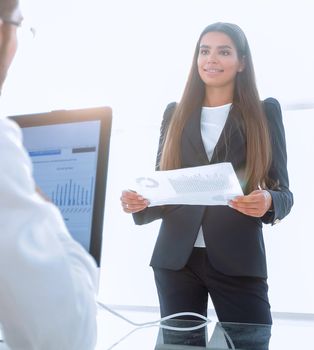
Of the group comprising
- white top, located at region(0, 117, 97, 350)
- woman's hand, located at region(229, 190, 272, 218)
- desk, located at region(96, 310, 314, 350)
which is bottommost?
desk, located at region(96, 310, 314, 350)

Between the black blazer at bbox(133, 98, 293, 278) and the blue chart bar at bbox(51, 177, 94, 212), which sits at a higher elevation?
the blue chart bar at bbox(51, 177, 94, 212)

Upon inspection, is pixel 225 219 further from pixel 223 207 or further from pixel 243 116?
pixel 243 116

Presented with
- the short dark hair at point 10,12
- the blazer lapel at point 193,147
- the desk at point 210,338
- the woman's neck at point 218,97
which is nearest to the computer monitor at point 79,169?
the desk at point 210,338

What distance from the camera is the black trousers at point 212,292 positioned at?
1442 millimetres

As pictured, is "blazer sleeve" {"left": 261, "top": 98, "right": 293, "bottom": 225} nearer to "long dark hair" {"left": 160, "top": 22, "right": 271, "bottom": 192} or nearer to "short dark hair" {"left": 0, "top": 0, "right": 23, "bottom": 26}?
"long dark hair" {"left": 160, "top": 22, "right": 271, "bottom": 192}

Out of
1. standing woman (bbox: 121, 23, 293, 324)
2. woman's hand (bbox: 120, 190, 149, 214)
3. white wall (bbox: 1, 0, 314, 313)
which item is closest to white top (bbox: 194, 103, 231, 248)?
standing woman (bbox: 121, 23, 293, 324)

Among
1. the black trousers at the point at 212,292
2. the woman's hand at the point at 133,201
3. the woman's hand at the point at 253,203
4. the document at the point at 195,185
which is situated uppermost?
the document at the point at 195,185

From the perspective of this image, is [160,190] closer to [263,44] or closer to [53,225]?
[53,225]

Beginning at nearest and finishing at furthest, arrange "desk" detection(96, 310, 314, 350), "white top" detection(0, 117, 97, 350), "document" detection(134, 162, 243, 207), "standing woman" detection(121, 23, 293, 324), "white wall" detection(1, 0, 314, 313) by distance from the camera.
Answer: "white top" detection(0, 117, 97, 350), "desk" detection(96, 310, 314, 350), "document" detection(134, 162, 243, 207), "standing woman" detection(121, 23, 293, 324), "white wall" detection(1, 0, 314, 313)

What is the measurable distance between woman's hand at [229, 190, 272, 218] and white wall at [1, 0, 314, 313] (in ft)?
5.44

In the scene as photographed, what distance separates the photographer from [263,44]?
9.87 ft

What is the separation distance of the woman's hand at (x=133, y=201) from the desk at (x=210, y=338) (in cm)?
49

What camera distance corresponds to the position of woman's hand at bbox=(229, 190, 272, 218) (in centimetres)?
141

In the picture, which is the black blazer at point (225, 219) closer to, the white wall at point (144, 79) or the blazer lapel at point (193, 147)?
the blazer lapel at point (193, 147)
